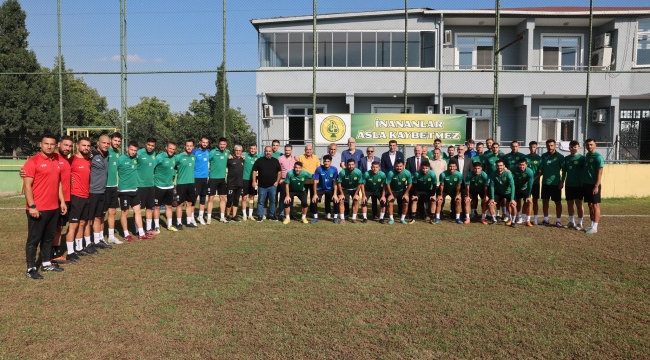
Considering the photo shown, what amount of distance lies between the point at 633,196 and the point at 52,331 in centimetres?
1710

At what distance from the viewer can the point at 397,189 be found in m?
10.4

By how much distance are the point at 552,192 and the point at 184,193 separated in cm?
823

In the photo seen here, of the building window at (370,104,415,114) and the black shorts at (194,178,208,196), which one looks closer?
the black shorts at (194,178,208,196)

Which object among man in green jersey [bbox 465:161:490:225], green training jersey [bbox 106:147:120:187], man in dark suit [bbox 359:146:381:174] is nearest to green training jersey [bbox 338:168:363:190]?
man in dark suit [bbox 359:146:381:174]

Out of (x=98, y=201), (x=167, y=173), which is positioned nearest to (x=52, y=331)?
(x=98, y=201)

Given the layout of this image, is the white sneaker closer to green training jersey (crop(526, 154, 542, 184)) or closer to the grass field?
the grass field

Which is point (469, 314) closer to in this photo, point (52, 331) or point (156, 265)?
point (52, 331)

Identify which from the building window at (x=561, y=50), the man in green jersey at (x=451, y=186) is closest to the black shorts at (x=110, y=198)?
the man in green jersey at (x=451, y=186)

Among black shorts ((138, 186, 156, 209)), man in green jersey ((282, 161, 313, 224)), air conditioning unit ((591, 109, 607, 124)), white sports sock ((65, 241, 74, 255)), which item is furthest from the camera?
air conditioning unit ((591, 109, 607, 124))

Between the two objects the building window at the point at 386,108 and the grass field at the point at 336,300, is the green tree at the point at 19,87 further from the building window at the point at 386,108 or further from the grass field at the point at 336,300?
the grass field at the point at 336,300

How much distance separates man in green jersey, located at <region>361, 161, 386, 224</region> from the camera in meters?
10.2

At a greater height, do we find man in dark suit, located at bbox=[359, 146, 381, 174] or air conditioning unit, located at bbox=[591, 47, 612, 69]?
air conditioning unit, located at bbox=[591, 47, 612, 69]

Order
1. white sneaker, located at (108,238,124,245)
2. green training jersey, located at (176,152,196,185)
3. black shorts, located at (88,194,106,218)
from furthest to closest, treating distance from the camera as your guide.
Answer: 1. green training jersey, located at (176,152,196,185)
2. white sneaker, located at (108,238,124,245)
3. black shorts, located at (88,194,106,218)

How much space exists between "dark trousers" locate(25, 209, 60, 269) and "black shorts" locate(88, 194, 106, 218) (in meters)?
1.14
